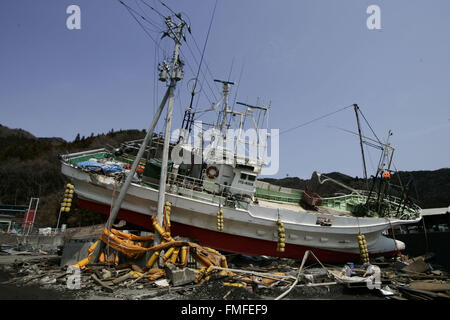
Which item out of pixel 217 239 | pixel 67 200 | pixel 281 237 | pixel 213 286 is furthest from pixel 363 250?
pixel 67 200

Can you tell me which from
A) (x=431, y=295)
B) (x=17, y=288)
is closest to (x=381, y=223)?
(x=431, y=295)

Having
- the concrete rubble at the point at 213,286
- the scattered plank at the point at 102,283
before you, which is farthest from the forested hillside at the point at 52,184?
the scattered plank at the point at 102,283

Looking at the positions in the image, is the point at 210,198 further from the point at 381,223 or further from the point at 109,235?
the point at 381,223

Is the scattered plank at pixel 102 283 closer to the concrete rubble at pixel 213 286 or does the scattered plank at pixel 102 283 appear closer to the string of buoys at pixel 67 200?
the concrete rubble at pixel 213 286

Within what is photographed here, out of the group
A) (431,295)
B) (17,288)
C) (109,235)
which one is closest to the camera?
(431,295)

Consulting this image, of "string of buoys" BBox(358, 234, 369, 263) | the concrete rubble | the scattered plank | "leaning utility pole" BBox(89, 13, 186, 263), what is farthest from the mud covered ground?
"string of buoys" BBox(358, 234, 369, 263)

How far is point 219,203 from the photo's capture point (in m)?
11.9

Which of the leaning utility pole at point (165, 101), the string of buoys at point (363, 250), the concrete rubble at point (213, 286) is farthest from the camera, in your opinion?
the string of buoys at point (363, 250)

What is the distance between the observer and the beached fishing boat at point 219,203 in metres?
11.7

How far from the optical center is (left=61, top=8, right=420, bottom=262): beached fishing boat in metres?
11.7

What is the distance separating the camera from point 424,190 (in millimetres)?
47719

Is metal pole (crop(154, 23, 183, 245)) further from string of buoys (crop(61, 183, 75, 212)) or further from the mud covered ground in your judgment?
string of buoys (crop(61, 183, 75, 212))

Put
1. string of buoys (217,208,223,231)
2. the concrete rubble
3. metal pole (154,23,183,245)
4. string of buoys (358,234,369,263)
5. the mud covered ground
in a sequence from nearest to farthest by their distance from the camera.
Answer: the mud covered ground, the concrete rubble, metal pole (154,23,183,245), string of buoys (217,208,223,231), string of buoys (358,234,369,263)
